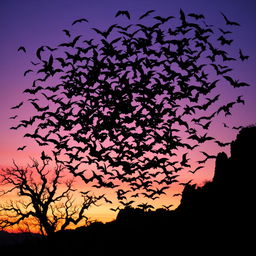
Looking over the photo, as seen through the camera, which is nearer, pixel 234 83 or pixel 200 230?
pixel 234 83

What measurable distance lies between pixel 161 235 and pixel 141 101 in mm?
8891

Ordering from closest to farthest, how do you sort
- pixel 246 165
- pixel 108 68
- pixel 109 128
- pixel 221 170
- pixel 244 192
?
pixel 108 68 < pixel 109 128 < pixel 244 192 < pixel 246 165 < pixel 221 170

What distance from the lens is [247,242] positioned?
48.9ft

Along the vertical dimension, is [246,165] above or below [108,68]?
below

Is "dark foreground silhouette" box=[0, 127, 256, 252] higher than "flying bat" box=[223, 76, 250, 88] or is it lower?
lower

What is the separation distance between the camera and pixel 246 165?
99.3 feet

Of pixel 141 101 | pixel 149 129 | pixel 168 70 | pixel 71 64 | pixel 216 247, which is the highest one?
pixel 71 64

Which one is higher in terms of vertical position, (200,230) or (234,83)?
(234,83)

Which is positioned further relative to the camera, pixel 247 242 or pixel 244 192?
pixel 244 192

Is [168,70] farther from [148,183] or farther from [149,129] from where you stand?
[148,183]

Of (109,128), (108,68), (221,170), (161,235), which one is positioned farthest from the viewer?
(221,170)

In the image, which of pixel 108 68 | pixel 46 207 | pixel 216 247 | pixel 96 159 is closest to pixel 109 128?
pixel 96 159

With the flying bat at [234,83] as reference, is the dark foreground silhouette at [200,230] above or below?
below

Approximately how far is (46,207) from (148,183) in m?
18.8
